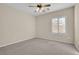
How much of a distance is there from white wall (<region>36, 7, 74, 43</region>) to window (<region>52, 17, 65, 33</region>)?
0.26ft

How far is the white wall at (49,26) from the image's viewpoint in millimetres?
1649

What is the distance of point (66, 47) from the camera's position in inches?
73.7

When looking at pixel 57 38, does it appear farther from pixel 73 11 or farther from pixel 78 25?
pixel 73 11

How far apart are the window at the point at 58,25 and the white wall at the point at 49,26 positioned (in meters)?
0.08

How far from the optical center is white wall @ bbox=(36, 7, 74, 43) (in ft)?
5.41

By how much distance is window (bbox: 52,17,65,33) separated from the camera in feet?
5.60

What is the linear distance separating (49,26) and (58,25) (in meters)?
0.18

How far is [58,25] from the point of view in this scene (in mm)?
1723

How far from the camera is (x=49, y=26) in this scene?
5.81 ft
